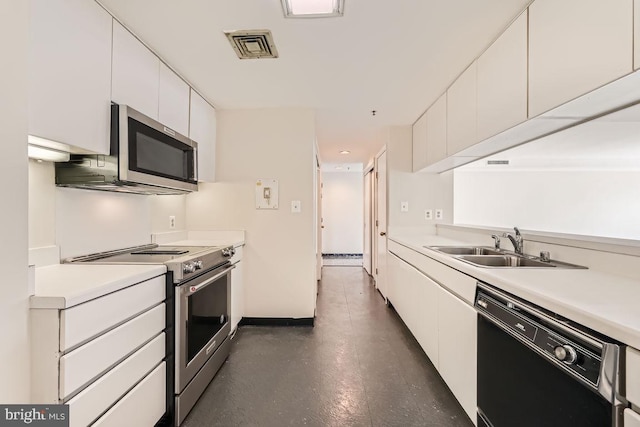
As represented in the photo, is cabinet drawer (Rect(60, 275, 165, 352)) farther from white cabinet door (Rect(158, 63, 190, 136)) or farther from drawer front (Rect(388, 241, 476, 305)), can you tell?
drawer front (Rect(388, 241, 476, 305))

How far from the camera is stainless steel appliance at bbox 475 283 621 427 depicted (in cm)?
76

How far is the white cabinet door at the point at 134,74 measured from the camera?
156 cm

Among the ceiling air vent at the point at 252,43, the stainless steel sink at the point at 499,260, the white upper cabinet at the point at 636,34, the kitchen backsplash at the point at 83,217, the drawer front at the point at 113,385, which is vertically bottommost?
the drawer front at the point at 113,385

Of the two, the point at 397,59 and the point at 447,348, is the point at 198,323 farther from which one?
the point at 397,59

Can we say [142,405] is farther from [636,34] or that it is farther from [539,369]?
[636,34]

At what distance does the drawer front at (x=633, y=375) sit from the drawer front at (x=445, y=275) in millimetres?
723

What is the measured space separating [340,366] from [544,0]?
2488 mm

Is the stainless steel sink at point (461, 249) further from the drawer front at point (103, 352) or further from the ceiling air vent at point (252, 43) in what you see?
the drawer front at point (103, 352)

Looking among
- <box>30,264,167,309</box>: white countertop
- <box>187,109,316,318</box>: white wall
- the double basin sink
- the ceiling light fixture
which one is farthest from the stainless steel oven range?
the double basin sink

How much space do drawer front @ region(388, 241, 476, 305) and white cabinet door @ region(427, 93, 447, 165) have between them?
3.05 feet

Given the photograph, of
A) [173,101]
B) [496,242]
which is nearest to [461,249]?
[496,242]

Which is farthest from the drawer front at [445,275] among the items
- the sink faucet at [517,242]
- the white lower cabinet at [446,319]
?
the sink faucet at [517,242]

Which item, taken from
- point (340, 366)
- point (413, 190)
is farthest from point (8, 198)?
point (413, 190)

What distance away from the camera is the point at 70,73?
4.14 ft
